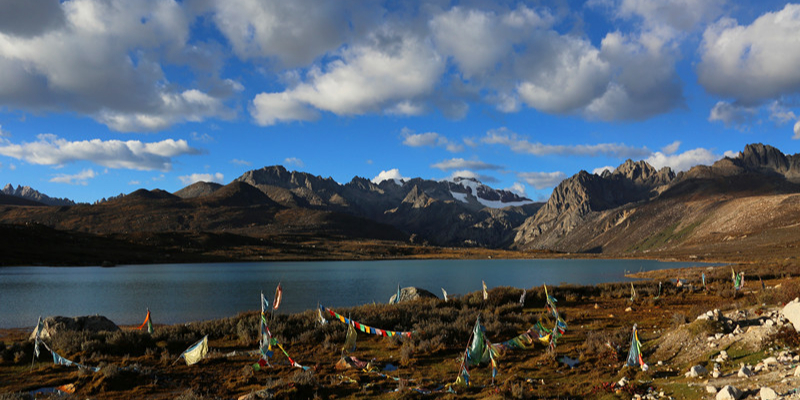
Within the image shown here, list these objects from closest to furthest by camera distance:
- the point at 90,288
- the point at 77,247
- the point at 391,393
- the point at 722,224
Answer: the point at 391,393 < the point at 90,288 < the point at 77,247 < the point at 722,224

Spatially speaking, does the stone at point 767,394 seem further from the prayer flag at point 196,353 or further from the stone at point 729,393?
the prayer flag at point 196,353

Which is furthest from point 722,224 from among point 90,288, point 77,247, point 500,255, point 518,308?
point 77,247

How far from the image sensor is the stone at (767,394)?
24.8 ft

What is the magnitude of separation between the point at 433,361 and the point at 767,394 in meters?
9.04

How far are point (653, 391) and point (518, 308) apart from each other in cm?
1600

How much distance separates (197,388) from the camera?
11.9 metres

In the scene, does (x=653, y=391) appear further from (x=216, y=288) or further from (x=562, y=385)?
(x=216, y=288)

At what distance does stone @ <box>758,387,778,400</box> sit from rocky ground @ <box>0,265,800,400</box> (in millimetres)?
23

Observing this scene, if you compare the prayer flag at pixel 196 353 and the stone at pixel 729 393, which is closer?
the stone at pixel 729 393

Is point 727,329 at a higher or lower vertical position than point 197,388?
higher

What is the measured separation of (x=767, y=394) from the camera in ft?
25.3

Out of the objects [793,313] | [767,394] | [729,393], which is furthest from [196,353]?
[793,313]

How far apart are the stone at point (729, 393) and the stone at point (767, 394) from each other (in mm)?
346

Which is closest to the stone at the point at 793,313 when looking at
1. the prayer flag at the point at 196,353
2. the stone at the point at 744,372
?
the stone at the point at 744,372
